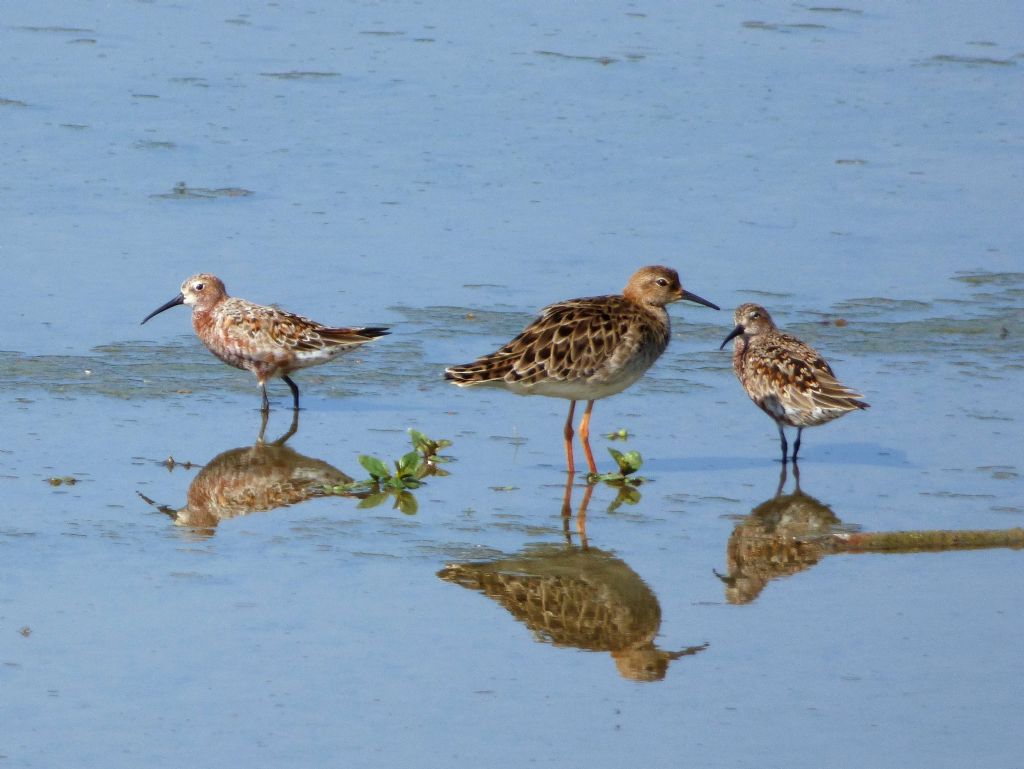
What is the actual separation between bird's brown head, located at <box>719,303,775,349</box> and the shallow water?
0.48m

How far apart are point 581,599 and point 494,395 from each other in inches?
156

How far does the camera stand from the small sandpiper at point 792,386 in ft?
38.0

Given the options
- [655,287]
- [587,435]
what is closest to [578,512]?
[587,435]

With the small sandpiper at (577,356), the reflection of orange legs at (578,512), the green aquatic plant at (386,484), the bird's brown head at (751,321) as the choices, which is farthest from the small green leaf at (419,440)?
the bird's brown head at (751,321)

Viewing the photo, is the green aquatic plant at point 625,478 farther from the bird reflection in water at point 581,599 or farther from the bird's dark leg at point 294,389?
the bird's dark leg at point 294,389

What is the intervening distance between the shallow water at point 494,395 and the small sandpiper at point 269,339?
→ 0.27 metres

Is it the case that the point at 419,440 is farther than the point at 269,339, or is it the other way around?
the point at 269,339

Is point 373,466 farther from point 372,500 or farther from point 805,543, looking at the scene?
point 805,543

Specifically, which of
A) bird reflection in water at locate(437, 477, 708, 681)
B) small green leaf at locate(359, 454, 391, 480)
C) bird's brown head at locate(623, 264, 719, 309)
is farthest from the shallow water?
bird's brown head at locate(623, 264, 719, 309)

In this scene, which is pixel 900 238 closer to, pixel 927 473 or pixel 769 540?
pixel 927 473

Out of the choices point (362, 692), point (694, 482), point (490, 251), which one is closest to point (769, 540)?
point (694, 482)

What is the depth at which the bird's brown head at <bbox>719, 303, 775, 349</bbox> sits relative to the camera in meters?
12.9

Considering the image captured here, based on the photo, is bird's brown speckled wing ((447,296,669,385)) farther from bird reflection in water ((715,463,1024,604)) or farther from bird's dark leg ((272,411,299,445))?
bird reflection in water ((715,463,1024,604))

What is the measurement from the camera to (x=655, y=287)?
40.3 ft
